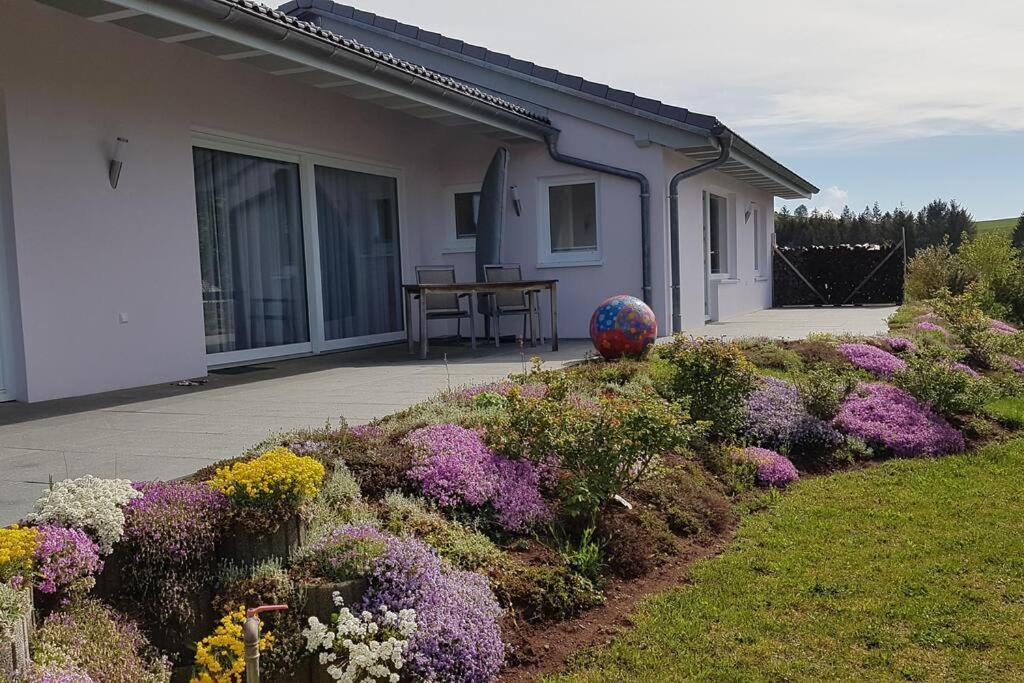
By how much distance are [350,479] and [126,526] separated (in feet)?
3.51

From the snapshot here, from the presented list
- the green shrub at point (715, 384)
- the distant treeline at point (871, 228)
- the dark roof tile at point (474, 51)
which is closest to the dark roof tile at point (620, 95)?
the dark roof tile at point (474, 51)

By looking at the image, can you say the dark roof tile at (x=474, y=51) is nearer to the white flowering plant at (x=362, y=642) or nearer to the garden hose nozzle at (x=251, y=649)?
the white flowering plant at (x=362, y=642)

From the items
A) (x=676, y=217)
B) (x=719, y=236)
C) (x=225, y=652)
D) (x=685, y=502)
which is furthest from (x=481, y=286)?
(x=719, y=236)

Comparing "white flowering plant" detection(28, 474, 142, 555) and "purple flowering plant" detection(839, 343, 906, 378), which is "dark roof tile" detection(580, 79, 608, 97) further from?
"white flowering plant" detection(28, 474, 142, 555)

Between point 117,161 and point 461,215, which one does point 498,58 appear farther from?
point 117,161

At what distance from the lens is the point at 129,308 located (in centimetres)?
788

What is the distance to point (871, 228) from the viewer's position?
93.1 ft

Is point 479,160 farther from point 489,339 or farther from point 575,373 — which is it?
point 575,373

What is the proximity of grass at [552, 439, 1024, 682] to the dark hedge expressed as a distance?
15.7 metres

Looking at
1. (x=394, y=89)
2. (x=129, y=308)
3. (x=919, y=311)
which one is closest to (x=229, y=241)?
(x=129, y=308)

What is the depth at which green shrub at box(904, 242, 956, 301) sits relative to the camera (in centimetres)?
1628

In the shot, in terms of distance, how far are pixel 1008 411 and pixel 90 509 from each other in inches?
280

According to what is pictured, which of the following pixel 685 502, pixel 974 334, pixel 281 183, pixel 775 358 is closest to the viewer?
pixel 685 502

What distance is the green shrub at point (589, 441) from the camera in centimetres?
433
